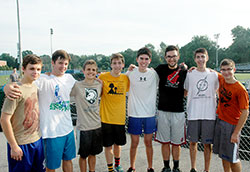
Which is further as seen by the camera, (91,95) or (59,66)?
(91,95)

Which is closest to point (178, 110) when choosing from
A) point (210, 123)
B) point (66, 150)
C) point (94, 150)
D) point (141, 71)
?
point (210, 123)

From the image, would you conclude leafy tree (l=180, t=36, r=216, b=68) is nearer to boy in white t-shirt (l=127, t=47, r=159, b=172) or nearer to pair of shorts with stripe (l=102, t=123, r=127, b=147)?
boy in white t-shirt (l=127, t=47, r=159, b=172)

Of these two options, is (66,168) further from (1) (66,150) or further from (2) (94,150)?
(2) (94,150)

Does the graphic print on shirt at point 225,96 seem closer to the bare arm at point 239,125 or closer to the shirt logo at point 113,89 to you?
the bare arm at point 239,125

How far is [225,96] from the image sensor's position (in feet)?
10.3

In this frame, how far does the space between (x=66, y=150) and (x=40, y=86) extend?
1.08 m

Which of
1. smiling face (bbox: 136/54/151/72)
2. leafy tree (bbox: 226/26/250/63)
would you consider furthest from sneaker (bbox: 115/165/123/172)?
leafy tree (bbox: 226/26/250/63)

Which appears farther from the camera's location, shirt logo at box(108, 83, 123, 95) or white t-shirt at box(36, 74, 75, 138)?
shirt logo at box(108, 83, 123, 95)

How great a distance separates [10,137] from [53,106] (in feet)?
2.27

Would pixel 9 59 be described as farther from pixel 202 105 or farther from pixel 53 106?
pixel 202 105

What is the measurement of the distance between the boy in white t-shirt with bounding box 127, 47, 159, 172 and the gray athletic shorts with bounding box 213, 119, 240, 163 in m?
1.14

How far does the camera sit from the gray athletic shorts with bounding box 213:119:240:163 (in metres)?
3.03

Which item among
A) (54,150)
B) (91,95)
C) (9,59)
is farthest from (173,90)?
(9,59)

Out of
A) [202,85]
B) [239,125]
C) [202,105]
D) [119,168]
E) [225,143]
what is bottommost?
[119,168]
